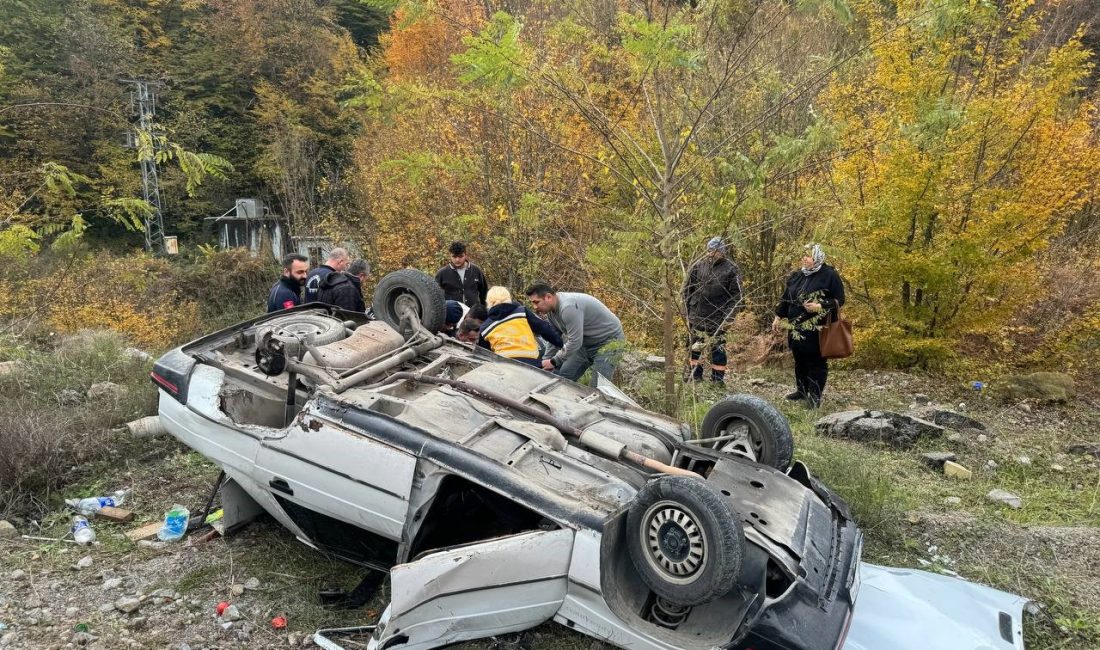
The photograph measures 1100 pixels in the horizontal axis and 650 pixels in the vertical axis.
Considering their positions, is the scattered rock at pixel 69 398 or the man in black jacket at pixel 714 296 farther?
the man in black jacket at pixel 714 296

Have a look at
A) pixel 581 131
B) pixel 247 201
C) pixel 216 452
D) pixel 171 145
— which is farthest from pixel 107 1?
pixel 216 452

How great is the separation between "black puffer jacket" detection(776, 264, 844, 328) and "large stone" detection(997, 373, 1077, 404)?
8.24 ft

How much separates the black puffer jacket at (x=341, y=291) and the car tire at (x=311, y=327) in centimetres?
96

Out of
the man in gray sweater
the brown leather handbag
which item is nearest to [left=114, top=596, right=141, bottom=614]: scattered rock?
the man in gray sweater

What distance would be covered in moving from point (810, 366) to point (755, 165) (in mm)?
2967

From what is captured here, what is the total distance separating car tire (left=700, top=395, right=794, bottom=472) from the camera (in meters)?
3.80

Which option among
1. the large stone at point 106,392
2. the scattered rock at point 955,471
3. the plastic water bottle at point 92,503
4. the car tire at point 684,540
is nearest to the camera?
the car tire at point 684,540

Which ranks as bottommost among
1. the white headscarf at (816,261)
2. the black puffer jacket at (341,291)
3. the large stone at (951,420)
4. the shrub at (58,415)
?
the shrub at (58,415)

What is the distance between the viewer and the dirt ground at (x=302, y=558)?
11.7 feet

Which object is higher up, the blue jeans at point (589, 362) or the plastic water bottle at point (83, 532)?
the blue jeans at point (589, 362)

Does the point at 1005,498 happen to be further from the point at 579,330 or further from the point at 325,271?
the point at 325,271

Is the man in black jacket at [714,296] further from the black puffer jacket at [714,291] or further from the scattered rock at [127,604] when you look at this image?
the scattered rock at [127,604]

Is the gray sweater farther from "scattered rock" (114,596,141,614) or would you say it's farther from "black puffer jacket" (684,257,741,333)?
"scattered rock" (114,596,141,614)

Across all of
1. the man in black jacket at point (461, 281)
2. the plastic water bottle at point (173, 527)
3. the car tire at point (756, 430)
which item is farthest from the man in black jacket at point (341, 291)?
the car tire at point (756, 430)
